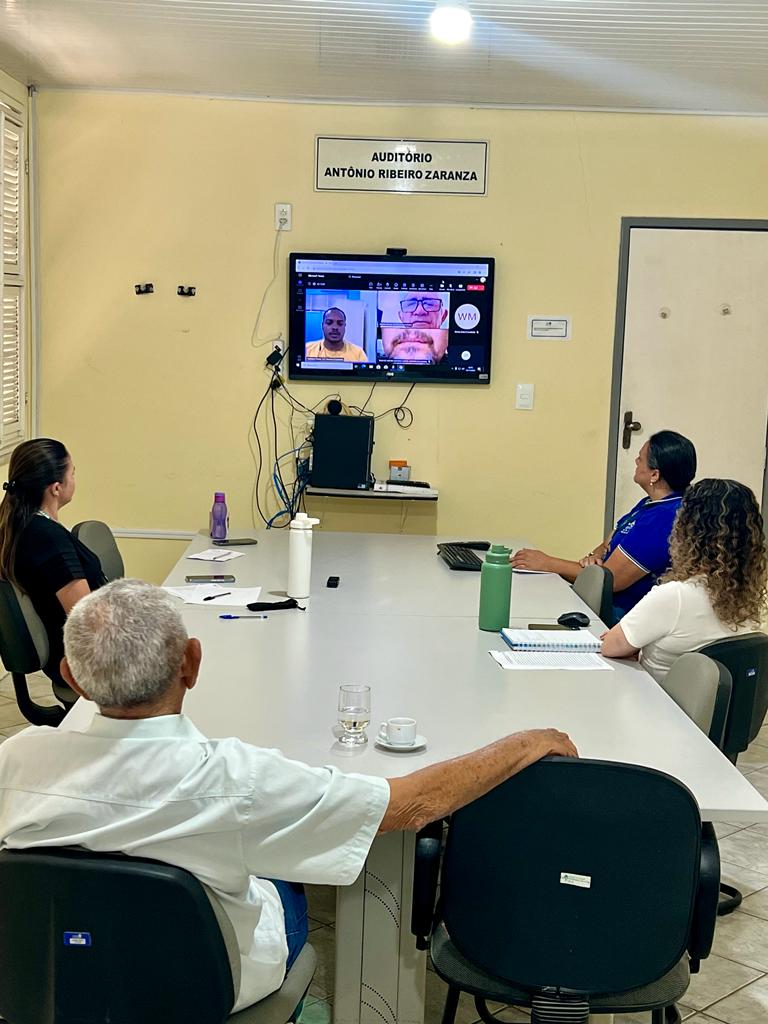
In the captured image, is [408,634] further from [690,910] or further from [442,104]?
[442,104]

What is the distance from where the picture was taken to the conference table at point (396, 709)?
2242 millimetres

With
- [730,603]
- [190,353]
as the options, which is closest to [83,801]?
[730,603]

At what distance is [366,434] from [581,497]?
1243mm

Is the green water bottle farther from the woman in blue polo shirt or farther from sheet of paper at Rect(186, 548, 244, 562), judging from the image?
sheet of paper at Rect(186, 548, 244, 562)

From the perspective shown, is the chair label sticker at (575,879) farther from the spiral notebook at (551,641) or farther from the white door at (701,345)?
the white door at (701,345)

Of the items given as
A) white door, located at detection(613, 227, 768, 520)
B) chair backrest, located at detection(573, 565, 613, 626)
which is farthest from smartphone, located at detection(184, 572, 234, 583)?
white door, located at detection(613, 227, 768, 520)

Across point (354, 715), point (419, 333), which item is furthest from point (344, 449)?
point (354, 715)

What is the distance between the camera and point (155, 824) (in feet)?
5.16

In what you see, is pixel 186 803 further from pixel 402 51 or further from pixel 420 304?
pixel 420 304

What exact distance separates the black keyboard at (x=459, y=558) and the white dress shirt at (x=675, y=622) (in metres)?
1.20

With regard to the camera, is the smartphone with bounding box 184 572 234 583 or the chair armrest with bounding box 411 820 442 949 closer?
the chair armrest with bounding box 411 820 442 949

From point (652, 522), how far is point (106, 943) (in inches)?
112

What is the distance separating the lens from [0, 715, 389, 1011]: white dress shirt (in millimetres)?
1571

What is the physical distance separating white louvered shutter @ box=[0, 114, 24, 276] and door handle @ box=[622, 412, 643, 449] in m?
3.27
